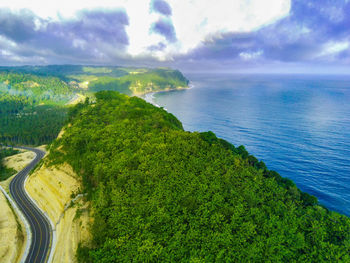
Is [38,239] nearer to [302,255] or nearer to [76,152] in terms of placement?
A: [76,152]

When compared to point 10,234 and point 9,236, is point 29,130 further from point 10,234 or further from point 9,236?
point 9,236

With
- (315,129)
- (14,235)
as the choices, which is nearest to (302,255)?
(14,235)

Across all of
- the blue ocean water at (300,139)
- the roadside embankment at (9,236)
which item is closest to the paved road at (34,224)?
the roadside embankment at (9,236)

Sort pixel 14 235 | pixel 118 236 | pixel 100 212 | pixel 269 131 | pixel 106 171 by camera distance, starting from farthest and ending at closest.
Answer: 1. pixel 269 131
2. pixel 14 235
3. pixel 106 171
4. pixel 100 212
5. pixel 118 236

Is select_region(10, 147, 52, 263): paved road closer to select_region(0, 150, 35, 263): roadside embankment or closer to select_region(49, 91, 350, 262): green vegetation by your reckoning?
select_region(0, 150, 35, 263): roadside embankment

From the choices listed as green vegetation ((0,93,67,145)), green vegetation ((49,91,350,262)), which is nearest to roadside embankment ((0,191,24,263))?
green vegetation ((49,91,350,262))
